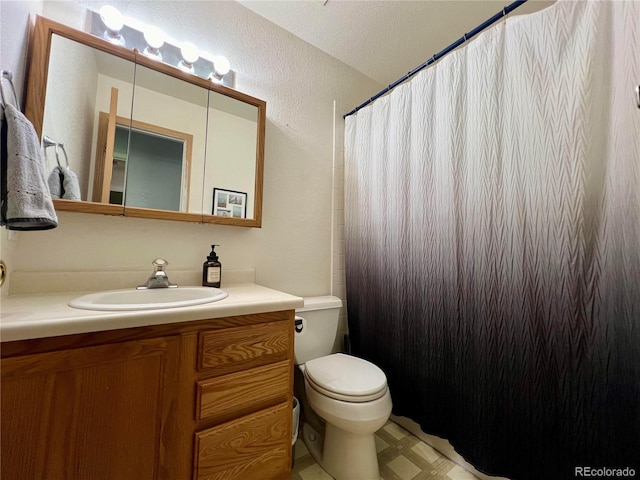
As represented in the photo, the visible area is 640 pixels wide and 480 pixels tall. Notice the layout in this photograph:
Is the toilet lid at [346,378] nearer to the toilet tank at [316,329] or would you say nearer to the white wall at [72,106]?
the toilet tank at [316,329]

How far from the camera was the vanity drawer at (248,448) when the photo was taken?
758 mm

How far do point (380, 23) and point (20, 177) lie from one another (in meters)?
1.80

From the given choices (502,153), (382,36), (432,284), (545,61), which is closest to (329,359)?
(432,284)

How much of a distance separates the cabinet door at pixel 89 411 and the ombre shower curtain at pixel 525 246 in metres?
1.10

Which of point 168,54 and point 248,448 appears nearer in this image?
point 248,448

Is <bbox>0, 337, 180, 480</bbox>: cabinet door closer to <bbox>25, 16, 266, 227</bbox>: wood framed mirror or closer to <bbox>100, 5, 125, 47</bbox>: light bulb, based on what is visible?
<bbox>25, 16, 266, 227</bbox>: wood framed mirror

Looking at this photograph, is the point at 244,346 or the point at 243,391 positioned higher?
the point at 244,346

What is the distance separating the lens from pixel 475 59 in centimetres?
104

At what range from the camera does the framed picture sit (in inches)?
50.0

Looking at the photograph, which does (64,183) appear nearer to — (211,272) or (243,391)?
(211,272)

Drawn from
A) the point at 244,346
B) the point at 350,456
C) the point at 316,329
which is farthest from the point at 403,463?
the point at 244,346

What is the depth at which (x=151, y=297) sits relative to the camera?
101 cm

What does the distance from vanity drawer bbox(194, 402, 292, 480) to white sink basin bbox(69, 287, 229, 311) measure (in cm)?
40

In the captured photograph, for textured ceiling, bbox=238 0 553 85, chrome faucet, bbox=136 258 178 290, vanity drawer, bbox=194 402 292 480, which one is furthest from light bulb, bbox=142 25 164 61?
vanity drawer, bbox=194 402 292 480
